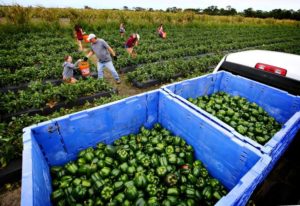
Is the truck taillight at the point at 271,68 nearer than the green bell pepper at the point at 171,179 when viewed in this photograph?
No

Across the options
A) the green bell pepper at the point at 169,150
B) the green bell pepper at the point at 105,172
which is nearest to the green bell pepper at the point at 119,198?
the green bell pepper at the point at 105,172

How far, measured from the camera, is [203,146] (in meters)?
2.64

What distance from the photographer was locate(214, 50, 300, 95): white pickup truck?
386cm

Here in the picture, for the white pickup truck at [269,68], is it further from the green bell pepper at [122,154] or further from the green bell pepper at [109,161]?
the green bell pepper at [109,161]

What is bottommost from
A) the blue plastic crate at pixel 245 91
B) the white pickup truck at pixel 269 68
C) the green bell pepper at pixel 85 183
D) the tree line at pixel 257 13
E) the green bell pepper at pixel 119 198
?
the tree line at pixel 257 13

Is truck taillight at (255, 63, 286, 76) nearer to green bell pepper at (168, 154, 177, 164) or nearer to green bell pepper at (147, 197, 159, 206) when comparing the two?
green bell pepper at (168, 154, 177, 164)

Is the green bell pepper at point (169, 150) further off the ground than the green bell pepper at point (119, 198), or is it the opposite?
the green bell pepper at point (169, 150)

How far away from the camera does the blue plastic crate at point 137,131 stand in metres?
1.84

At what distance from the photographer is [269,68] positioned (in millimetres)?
4137

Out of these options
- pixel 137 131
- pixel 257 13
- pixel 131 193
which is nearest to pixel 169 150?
pixel 137 131

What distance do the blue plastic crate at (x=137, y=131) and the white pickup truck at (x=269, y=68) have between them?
2.48 meters

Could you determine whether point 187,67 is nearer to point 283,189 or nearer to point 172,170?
point 283,189

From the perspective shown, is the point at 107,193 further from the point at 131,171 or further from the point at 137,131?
the point at 137,131

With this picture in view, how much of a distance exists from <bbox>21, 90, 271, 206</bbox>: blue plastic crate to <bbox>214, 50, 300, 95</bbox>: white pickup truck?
2.48 meters
